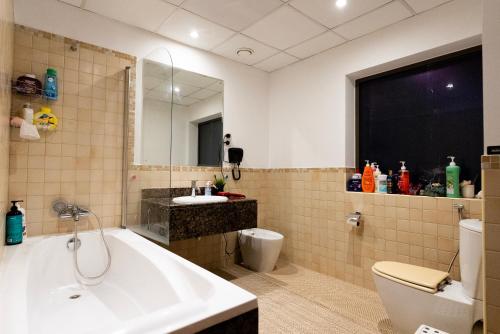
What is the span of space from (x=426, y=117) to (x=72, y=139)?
2901 millimetres

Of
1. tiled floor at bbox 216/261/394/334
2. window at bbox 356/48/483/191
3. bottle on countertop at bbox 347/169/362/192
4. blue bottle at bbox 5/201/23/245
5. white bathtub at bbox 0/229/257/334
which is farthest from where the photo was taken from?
bottle on countertop at bbox 347/169/362/192

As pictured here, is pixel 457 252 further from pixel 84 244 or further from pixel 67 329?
pixel 84 244

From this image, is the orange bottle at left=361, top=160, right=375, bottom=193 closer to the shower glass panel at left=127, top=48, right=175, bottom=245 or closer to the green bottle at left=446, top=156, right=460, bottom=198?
the green bottle at left=446, top=156, right=460, bottom=198

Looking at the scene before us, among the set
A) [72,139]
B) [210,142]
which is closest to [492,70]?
[210,142]

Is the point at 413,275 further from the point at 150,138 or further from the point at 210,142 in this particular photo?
the point at 150,138

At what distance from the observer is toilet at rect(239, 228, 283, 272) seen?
2652mm

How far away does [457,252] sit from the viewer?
74.7 inches

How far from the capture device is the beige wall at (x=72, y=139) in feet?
6.17

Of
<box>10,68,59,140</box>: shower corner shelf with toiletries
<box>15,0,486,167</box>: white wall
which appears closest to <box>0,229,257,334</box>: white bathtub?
<box>10,68,59,140</box>: shower corner shelf with toiletries

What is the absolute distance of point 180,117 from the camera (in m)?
2.73

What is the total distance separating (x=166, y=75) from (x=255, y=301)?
1.96 m

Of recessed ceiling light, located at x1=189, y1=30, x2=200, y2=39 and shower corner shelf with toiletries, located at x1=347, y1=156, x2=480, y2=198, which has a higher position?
recessed ceiling light, located at x1=189, y1=30, x2=200, y2=39

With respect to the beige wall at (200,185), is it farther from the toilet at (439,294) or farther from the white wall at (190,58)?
the toilet at (439,294)

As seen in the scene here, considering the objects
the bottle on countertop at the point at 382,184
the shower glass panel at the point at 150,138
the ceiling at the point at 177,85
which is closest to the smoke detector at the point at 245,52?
the ceiling at the point at 177,85
